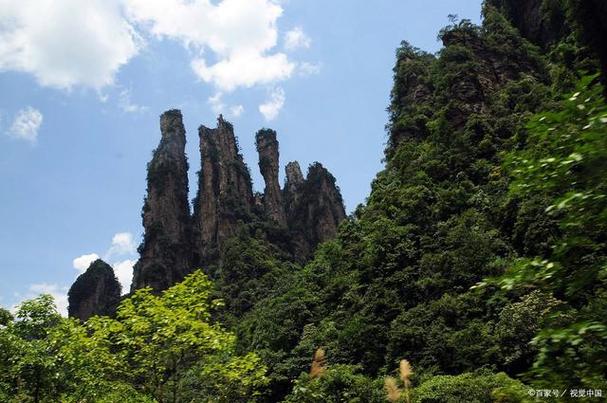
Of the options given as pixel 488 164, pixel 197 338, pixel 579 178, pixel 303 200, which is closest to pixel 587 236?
pixel 579 178

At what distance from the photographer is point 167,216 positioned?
271 feet

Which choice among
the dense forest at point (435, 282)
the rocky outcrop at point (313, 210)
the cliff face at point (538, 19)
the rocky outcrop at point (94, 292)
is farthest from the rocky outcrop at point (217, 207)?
the cliff face at point (538, 19)

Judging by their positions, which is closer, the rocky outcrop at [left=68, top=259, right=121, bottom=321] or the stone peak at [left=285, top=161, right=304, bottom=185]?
the rocky outcrop at [left=68, top=259, right=121, bottom=321]

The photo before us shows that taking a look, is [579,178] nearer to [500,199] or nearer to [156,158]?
[500,199]

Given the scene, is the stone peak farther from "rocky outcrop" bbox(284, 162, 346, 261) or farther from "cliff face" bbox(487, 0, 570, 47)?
"cliff face" bbox(487, 0, 570, 47)

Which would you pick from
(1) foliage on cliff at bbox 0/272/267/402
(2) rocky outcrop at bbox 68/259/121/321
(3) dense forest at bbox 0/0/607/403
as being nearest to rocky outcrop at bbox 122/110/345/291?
(3) dense forest at bbox 0/0/607/403

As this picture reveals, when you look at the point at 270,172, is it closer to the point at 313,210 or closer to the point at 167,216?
the point at 313,210

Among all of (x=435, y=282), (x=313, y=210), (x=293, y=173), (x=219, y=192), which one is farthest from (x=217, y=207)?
(x=435, y=282)

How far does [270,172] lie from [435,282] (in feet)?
211

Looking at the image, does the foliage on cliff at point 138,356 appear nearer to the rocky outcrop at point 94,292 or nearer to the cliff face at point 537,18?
the cliff face at point 537,18

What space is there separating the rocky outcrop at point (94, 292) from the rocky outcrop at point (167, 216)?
8.04 meters

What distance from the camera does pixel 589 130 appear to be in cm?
369

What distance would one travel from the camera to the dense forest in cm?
384

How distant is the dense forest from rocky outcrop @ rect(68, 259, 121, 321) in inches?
805
